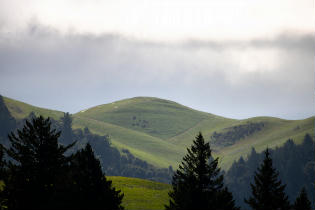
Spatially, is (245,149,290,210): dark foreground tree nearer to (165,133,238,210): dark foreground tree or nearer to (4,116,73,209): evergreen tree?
(165,133,238,210): dark foreground tree

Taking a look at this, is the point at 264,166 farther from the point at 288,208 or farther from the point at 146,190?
the point at 146,190

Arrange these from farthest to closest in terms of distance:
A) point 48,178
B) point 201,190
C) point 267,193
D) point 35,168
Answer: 1. point 201,190
2. point 267,193
3. point 35,168
4. point 48,178

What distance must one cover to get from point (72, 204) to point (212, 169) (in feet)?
82.4

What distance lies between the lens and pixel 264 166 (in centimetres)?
5762

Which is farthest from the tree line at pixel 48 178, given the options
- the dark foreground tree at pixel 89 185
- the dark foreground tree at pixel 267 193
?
the dark foreground tree at pixel 267 193

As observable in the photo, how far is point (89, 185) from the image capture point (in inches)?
1759

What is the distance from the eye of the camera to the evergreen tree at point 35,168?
151ft

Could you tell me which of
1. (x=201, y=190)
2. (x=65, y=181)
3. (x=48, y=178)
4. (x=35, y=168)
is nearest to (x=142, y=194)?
(x=201, y=190)

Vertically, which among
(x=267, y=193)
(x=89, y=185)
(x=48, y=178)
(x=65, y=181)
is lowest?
(x=267, y=193)

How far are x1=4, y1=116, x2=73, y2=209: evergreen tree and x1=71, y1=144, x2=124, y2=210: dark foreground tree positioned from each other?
5.41ft

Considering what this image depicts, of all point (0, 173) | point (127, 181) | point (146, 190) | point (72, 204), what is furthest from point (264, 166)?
point (127, 181)

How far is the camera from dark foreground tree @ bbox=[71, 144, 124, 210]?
43094mm

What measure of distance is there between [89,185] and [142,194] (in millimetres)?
52231

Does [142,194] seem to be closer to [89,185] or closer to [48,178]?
[48,178]
